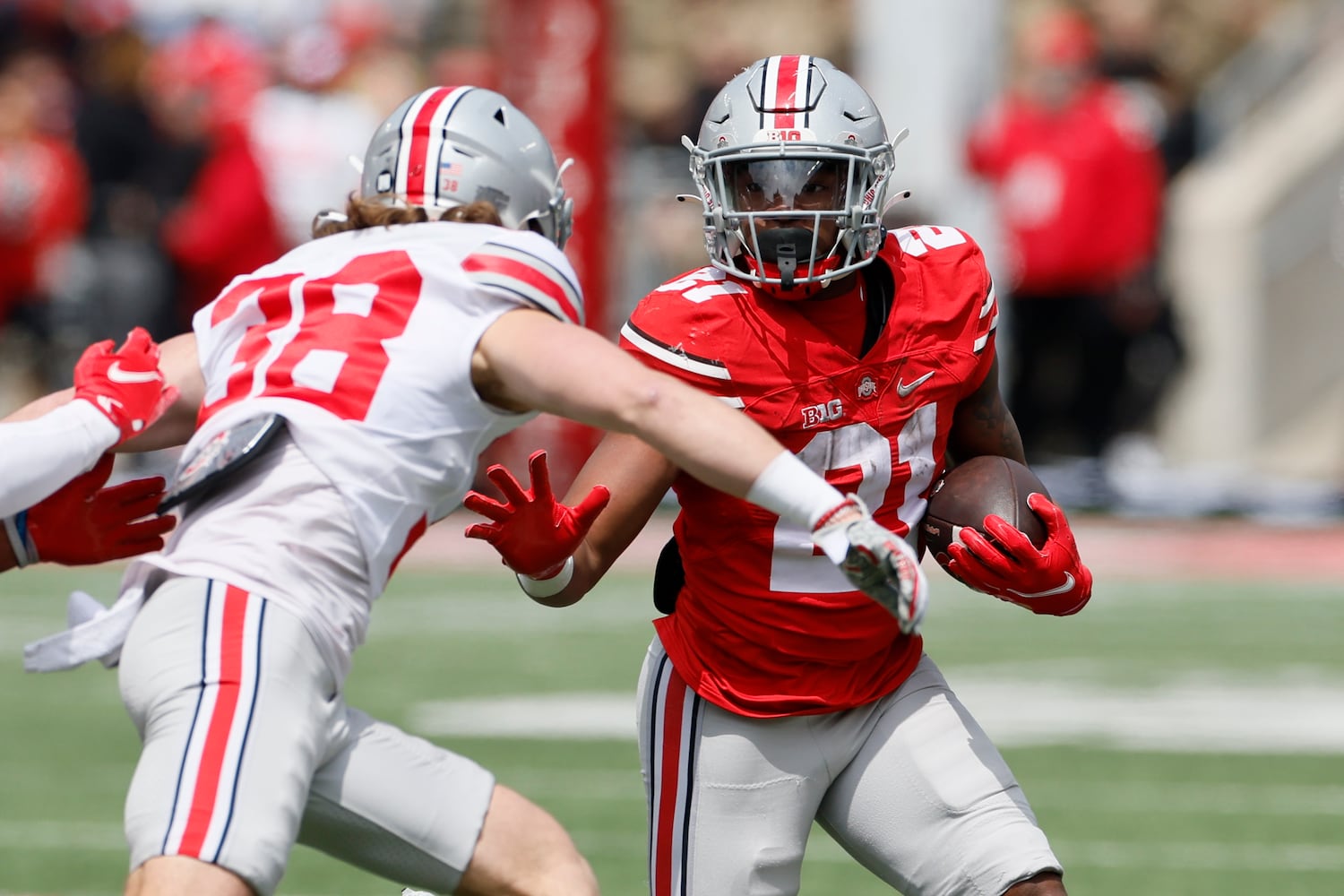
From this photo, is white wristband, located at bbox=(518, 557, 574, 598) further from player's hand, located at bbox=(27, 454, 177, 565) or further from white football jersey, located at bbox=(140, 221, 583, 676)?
player's hand, located at bbox=(27, 454, 177, 565)

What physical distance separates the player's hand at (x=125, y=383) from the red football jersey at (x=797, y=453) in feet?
2.46

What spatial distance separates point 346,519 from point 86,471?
58cm

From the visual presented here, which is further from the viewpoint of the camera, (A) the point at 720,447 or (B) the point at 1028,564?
(B) the point at 1028,564

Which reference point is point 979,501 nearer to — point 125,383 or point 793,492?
point 793,492

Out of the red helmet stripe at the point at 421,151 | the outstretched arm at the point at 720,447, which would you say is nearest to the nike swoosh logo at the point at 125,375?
the red helmet stripe at the point at 421,151

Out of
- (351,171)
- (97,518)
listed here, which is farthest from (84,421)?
(351,171)

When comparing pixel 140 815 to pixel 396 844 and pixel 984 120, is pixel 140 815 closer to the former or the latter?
pixel 396 844

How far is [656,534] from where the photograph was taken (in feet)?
36.0

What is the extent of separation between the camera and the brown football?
11.9ft

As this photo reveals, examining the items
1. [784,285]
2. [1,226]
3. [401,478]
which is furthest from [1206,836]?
[1,226]

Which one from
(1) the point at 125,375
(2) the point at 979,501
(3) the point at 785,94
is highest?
(3) the point at 785,94

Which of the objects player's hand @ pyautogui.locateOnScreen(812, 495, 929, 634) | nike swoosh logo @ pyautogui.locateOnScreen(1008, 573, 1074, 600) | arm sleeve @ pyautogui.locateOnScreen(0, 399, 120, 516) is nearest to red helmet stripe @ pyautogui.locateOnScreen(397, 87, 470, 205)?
arm sleeve @ pyautogui.locateOnScreen(0, 399, 120, 516)

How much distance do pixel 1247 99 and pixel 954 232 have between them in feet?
37.8

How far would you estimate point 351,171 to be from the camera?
11.2m
